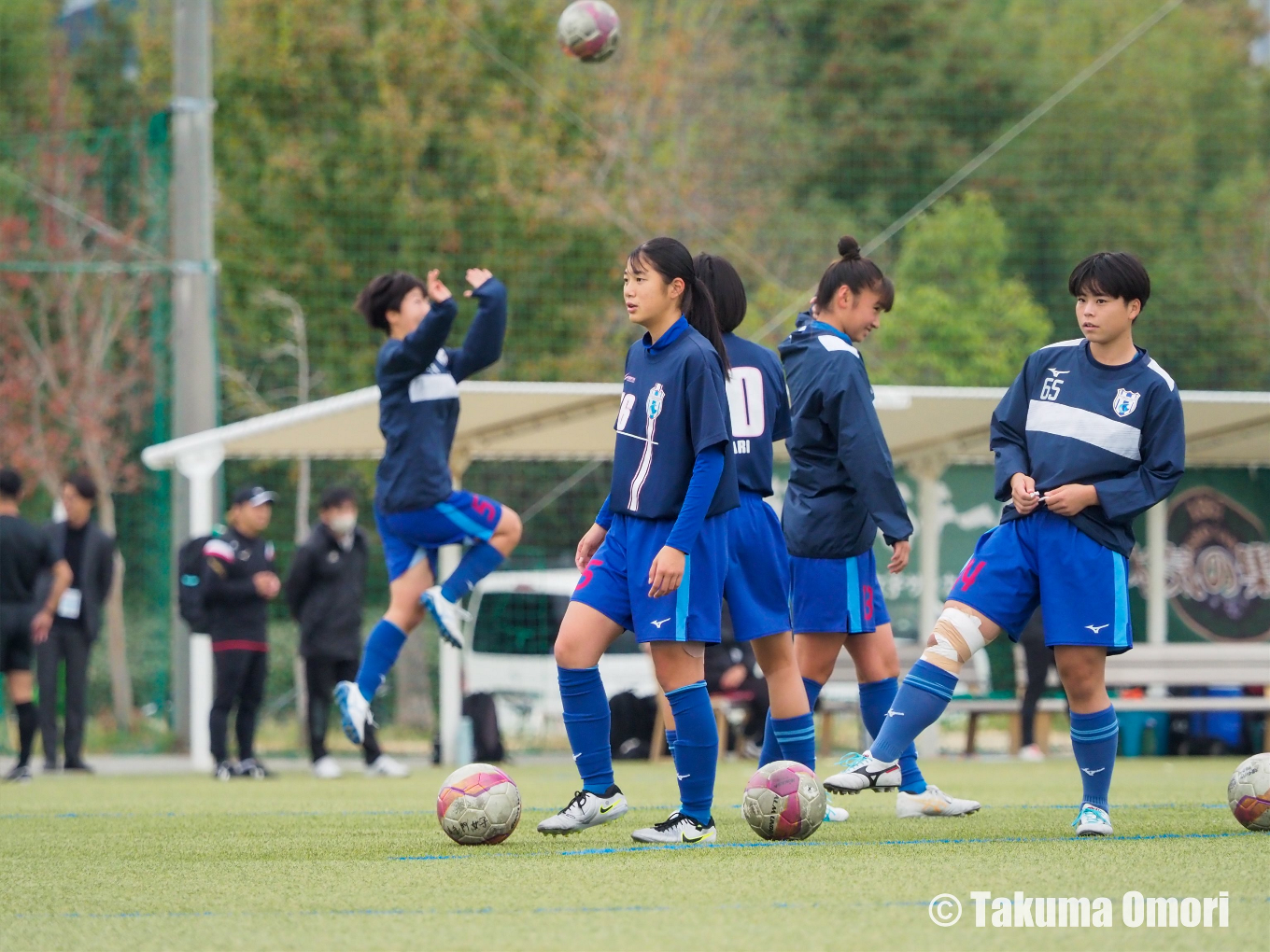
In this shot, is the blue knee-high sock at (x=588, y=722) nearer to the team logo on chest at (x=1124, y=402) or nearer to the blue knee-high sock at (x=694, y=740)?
the blue knee-high sock at (x=694, y=740)

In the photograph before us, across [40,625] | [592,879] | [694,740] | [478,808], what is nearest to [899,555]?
[694,740]

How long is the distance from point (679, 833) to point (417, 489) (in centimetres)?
290

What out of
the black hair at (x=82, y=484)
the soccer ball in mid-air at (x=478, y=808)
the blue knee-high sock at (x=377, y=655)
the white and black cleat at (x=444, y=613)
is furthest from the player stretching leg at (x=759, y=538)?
the black hair at (x=82, y=484)

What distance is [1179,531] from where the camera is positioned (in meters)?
15.3

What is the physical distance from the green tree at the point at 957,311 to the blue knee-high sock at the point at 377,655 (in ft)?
38.0

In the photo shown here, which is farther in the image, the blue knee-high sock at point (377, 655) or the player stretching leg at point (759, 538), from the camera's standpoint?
the blue knee-high sock at point (377, 655)

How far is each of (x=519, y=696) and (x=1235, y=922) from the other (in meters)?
11.5

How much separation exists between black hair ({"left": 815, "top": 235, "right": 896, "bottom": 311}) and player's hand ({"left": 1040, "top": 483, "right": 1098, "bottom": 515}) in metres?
1.22

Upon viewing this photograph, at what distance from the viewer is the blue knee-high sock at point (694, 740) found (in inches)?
199

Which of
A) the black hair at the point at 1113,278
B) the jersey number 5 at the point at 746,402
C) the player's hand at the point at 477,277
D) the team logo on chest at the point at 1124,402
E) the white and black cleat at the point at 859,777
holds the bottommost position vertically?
the white and black cleat at the point at 859,777

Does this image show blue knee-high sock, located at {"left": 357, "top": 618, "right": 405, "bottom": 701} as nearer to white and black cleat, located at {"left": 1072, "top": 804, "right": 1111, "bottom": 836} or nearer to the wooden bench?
white and black cleat, located at {"left": 1072, "top": 804, "right": 1111, "bottom": 836}

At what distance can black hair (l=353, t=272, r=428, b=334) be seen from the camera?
7801 mm

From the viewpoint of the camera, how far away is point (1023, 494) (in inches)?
206

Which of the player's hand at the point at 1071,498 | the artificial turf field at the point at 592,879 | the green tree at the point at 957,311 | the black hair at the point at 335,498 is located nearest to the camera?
the artificial turf field at the point at 592,879
